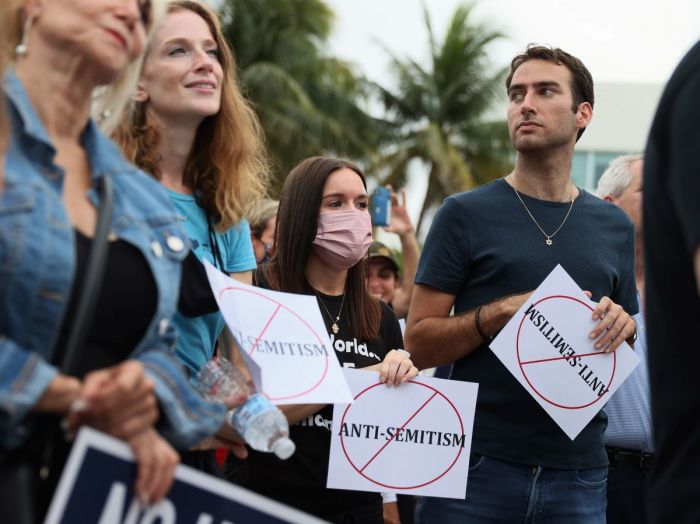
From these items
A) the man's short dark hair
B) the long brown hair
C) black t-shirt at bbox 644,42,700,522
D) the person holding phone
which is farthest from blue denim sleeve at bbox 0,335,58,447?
the person holding phone

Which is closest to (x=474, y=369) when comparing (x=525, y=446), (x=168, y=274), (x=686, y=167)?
(x=525, y=446)

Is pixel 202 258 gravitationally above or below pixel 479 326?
above

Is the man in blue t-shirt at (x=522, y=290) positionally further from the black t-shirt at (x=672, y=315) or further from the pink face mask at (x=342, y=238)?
the black t-shirt at (x=672, y=315)

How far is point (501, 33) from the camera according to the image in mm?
32719

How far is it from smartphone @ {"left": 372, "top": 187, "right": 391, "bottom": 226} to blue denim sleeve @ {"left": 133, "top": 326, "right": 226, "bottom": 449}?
170 inches

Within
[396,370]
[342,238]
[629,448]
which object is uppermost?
[342,238]

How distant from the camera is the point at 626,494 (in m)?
4.58

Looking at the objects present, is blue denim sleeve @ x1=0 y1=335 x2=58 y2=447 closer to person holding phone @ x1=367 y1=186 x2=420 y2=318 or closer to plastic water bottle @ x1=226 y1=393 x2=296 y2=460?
plastic water bottle @ x1=226 y1=393 x2=296 y2=460

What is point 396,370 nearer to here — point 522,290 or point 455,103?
point 522,290

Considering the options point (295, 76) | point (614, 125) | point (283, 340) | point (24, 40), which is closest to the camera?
point (24, 40)

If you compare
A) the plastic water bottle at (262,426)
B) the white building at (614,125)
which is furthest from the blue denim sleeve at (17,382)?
the white building at (614,125)

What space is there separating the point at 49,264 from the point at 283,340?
3.50ft

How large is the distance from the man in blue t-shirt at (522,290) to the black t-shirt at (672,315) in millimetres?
1862

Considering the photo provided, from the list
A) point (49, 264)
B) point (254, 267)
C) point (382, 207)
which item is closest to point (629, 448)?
point (254, 267)
